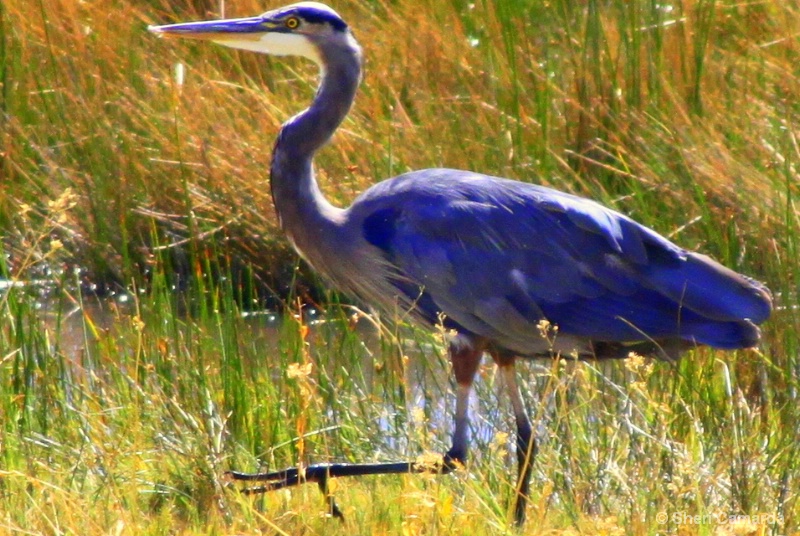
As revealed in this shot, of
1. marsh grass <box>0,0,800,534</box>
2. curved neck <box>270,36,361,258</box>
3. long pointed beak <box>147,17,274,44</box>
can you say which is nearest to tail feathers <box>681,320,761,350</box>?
marsh grass <box>0,0,800,534</box>

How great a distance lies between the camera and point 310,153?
4.50 meters

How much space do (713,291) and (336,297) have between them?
55.4 inches

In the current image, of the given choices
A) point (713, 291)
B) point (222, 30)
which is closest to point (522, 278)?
point (713, 291)

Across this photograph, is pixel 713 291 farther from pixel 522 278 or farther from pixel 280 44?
pixel 280 44

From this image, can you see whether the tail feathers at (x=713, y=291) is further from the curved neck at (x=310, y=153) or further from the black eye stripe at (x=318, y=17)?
the black eye stripe at (x=318, y=17)

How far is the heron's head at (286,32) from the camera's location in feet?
15.0

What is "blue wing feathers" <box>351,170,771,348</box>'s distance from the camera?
3.96 meters

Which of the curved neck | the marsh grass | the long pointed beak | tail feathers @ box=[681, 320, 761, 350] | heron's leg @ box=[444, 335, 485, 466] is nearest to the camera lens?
the marsh grass

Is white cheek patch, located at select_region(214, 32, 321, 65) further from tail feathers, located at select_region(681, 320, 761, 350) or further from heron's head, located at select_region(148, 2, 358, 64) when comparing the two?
tail feathers, located at select_region(681, 320, 761, 350)

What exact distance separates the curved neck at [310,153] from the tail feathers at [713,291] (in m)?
1.10

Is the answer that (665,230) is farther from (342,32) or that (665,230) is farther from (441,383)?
(342,32)

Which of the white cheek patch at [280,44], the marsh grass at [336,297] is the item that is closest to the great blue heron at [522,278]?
the marsh grass at [336,297]

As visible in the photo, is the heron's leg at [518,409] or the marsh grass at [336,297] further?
the heron's leg at [518,409]

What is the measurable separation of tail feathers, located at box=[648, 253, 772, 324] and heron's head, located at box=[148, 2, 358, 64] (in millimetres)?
1393
